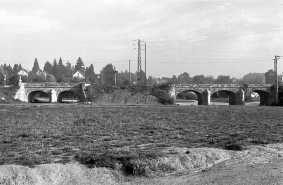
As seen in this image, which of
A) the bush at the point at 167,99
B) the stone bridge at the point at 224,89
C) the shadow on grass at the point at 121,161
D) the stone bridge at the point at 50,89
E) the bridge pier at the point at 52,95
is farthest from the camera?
the stone bridge at the point at 224,89

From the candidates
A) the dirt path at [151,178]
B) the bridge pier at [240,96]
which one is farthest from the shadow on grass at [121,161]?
the bridge pier at [240,96]

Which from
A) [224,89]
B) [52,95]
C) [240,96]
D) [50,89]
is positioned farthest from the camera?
[224,89]

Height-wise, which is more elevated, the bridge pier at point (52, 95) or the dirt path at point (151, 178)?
the bridge pier at point (52, 95)

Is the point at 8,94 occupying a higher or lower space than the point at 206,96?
higher

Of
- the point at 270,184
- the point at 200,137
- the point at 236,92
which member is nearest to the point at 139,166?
the point at 270,184

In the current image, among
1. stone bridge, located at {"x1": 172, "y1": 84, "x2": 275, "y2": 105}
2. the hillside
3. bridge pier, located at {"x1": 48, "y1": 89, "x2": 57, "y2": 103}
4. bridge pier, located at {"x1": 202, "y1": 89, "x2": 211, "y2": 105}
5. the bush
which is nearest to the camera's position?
the hillside

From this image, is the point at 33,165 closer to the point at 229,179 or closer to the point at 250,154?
the point at 229,179

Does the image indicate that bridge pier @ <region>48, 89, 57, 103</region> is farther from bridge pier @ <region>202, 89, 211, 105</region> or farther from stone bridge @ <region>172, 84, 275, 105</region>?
bridge pier @ <region>202, 89, 211, 105</region>

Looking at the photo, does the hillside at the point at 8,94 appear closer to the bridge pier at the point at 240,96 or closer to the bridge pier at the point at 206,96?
the bridge pier at the point at 206,96

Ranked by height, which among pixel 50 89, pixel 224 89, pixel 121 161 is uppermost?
pixel 50 89

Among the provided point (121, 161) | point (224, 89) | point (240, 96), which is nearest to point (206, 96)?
point (224, 89)

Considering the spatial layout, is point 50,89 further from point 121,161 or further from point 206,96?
point 121,161

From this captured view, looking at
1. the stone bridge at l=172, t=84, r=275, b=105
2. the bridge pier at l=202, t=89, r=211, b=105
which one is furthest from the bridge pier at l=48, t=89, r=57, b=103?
the bridge pier at l=202, t=89, r=211, b=105

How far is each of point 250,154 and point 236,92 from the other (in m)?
69.0
